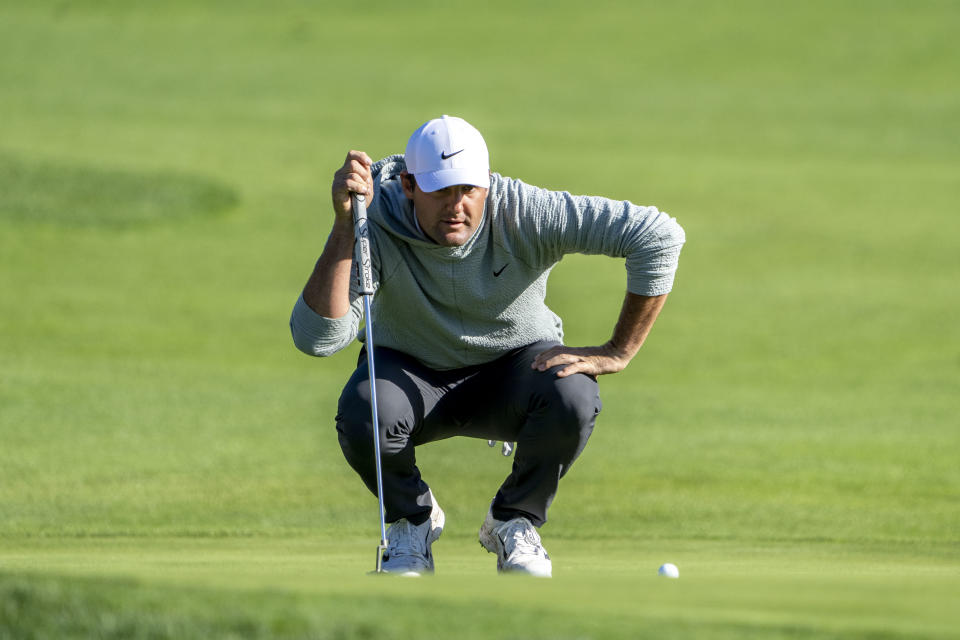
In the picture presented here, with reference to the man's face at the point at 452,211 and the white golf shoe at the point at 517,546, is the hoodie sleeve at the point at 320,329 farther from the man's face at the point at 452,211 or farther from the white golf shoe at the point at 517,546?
the white golf shoe at the point at 517,546

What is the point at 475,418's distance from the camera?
16.2 ft

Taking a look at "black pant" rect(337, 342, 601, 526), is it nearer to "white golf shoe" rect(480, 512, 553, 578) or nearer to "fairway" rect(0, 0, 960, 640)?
"white golf shoe" rect(480, 512, 553, 578)

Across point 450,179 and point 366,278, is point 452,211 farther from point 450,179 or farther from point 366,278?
point 366,278

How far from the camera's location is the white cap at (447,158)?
4.47 metres

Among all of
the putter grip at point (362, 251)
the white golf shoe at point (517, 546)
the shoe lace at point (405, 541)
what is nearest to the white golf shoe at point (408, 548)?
the shoe lace at point (405, 541)

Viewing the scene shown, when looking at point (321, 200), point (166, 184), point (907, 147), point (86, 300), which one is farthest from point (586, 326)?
point (907, 147)

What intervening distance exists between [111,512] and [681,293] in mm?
9455

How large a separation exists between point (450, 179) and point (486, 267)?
15.3 inches

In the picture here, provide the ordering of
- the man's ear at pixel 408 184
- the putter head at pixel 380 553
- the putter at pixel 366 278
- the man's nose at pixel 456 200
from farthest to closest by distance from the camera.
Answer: the man's ear at pixel 408 184 < the man's nose at pixel 456 200 < the putter at pixel 366 278 < the putter head at pixel 380 553

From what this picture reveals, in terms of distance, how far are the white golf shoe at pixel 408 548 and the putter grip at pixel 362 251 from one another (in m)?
0.82

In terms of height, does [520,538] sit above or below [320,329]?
below

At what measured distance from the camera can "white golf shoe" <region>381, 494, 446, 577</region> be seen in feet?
14.6

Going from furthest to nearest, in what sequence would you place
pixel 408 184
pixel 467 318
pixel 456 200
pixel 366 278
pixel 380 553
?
pixel 467 318
pixel 408 184
pixel 456 200
pixel 366 278
pixel 380 553

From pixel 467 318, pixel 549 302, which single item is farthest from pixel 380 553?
pixel 549 302
